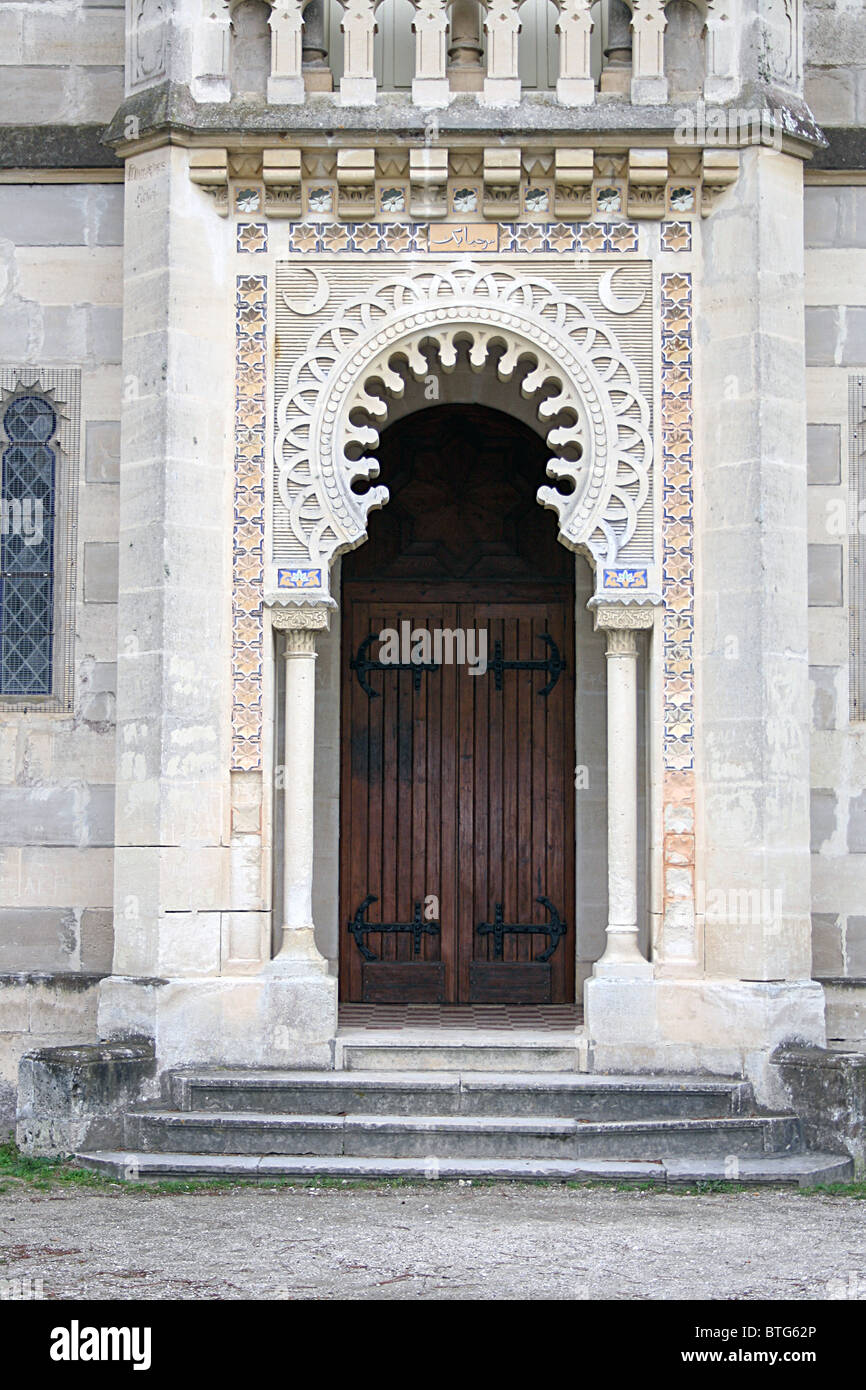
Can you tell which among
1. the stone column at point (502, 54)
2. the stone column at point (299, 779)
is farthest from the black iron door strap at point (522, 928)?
the stone column at point (502, 54)

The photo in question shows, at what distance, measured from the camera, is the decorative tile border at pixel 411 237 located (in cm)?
1011

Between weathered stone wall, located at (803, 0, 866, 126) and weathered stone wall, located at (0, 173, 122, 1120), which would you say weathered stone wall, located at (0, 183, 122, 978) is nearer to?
weathered stone wall, located at (0, 173, 122, 1120)

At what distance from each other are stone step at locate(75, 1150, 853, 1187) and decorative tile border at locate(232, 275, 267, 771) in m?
2.22

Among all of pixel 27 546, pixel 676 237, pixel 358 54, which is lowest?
pixel 27 546

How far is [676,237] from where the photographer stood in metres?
10.1

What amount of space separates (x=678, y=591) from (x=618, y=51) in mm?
3152

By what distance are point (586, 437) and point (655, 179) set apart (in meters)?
1.52

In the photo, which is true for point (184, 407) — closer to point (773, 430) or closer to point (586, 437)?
point (586, 437)

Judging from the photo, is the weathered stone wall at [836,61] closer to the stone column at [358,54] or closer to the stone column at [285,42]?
the stone column at [358,54]

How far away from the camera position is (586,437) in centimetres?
996

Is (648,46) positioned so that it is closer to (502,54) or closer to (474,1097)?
(502,54)

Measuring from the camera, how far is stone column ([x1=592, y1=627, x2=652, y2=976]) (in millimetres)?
9766

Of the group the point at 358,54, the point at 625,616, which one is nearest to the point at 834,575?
the point at 625,616

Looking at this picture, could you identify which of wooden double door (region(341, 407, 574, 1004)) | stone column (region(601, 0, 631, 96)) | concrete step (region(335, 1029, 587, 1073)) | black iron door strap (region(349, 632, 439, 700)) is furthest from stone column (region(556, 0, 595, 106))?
concrete step (region(335, 1029, 587, 1073))
